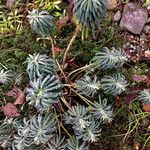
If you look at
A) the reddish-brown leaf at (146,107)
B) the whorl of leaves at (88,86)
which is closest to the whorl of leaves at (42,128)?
the whorl of leaves at (88,86)

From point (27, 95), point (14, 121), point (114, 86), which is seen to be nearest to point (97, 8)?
point (114, 86)

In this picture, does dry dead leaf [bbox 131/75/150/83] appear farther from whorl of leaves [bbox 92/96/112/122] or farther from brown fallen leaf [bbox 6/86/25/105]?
brown fallen leaf [bbox 6/86/25/105]

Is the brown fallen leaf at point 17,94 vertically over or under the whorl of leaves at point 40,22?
under

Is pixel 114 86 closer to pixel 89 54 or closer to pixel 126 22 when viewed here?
pixel 89 54

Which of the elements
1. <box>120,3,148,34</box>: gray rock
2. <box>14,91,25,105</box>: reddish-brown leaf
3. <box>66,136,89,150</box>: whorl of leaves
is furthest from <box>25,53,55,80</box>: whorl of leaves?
<box>120,3,148,34</box>: gray rock

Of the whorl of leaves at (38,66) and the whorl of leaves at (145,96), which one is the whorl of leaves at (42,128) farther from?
the whorl of leaves at (145,96)

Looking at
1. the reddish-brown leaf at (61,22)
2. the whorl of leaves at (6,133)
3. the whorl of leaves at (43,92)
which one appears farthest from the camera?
the reddish-brown leaf at (61,22)

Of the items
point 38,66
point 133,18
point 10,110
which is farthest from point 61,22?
point 10,110
